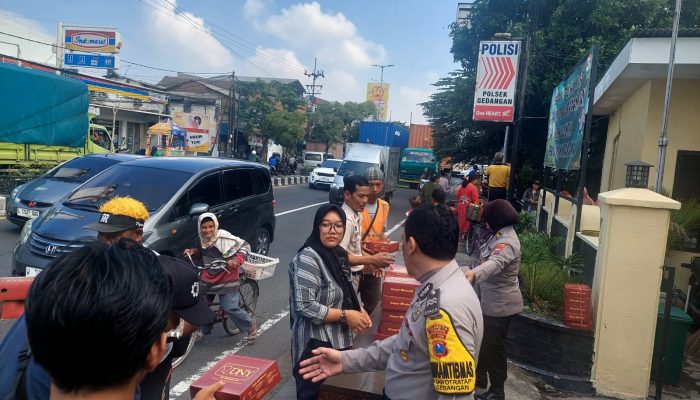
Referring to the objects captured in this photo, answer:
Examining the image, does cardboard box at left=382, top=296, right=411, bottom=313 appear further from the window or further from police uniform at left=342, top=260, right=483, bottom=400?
the window

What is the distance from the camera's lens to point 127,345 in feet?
3.75

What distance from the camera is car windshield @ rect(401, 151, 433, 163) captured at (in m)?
32.1

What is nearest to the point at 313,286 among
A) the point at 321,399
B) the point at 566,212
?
the point at 321,399

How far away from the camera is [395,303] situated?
13.3 ft

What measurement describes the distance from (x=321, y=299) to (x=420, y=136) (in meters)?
35.8

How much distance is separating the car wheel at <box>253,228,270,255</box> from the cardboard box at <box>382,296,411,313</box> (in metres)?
5.05

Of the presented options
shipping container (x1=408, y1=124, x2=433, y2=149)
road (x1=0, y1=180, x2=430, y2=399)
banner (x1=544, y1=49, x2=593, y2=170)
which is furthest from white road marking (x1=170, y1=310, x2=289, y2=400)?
shipping container (x1=408, y1=124, x2=433, y2=149)

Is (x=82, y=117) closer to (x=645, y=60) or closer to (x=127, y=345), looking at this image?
(x=645, y=60)

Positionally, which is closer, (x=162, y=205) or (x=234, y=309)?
(x=234, y=309)

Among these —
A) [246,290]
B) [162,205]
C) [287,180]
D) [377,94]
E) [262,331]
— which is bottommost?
[262,331]

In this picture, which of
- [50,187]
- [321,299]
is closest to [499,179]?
[50,187]

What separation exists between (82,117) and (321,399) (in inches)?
589

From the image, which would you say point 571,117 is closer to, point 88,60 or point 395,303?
point 395,303

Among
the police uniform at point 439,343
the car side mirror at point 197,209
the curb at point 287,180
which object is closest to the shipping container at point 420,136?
the curb at point 287,180
